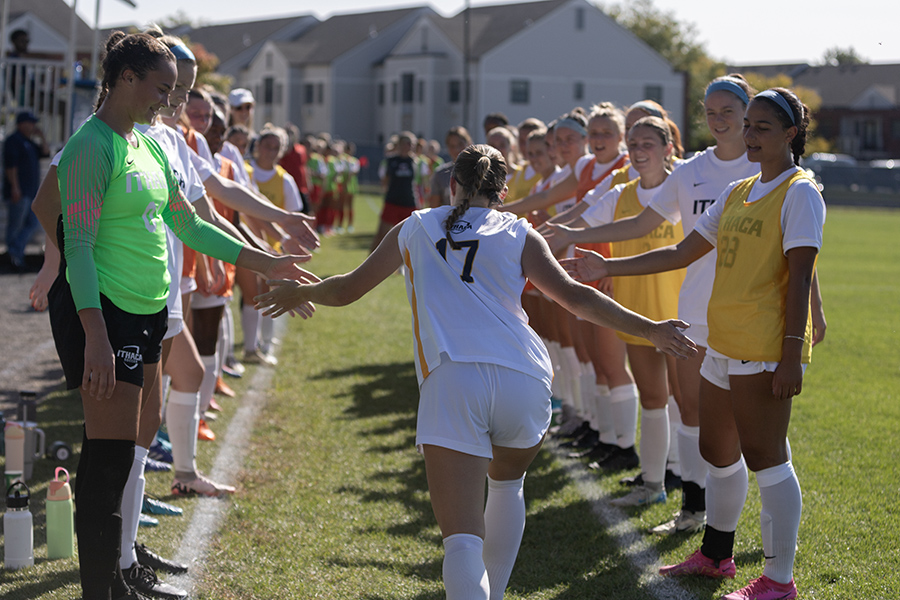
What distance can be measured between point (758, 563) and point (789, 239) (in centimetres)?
182

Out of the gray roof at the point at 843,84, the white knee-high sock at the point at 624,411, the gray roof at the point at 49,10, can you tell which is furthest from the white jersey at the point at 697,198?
the gray roof at the point at 843,84

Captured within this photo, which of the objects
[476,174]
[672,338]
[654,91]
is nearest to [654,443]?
[672,338]

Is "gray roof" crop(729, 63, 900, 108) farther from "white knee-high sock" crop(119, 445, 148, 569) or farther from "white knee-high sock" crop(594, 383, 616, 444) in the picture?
"white knee-high sock" crop(119, 445, 148, 569)

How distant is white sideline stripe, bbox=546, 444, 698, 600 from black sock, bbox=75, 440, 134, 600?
2.43m

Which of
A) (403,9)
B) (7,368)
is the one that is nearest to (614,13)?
(403,9)

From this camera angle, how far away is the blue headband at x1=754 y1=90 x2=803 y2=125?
12.9 ft

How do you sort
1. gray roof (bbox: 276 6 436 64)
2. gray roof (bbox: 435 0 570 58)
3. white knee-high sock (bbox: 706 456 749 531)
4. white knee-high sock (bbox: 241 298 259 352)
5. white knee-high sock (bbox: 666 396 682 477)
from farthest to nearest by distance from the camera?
gray roof (bbox: 276 6 436 64), gray roof (bbox: 435 0 570 58), white knee-high sock (bbox: 241 298 259 352), white knee-high sock (bbox: 666 396 682 477), white knee-high sock (bbox: 706 456 749 531)

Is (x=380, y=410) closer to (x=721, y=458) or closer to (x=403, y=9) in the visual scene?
(x=721, y=458)

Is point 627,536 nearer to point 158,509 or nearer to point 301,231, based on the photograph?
point 301,231

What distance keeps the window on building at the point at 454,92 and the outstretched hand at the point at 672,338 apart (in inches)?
2460

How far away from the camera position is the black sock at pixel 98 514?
3611 mm

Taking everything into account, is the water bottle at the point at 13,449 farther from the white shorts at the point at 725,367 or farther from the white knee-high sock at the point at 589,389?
the white knee-high sock at the point at 589,389

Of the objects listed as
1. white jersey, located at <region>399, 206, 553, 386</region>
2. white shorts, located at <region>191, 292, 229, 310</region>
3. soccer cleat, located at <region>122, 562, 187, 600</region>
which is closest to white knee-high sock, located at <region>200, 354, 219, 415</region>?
white shorts, located at <region>191, 292, 229, 310</region>

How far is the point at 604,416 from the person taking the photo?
672 cm
